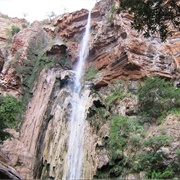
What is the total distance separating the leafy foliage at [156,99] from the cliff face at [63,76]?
3.30 ft

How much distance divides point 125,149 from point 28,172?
579cm

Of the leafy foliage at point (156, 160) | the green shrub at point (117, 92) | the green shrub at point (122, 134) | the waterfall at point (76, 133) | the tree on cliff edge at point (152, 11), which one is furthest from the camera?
the green shrub at point (117, 92)

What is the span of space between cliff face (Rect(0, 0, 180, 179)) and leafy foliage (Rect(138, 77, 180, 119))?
1007mm

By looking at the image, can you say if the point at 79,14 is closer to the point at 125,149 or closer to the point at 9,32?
the point at 9,32

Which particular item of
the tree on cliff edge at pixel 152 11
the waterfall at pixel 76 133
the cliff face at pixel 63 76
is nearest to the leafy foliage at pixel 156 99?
the cliff face at pixel 63 76

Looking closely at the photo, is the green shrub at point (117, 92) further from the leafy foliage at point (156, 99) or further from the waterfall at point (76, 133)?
the leafy foliage at point (156, 99)

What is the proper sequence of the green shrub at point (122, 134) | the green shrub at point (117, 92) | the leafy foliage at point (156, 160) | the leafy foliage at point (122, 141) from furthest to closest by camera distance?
the green shrub at point (117, 92) → the green shrub at point (122, 134) → the leafy foliage at point (122, 141) → the leafy foliage at point (156, 160)

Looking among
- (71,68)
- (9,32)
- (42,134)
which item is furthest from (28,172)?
(9,32)

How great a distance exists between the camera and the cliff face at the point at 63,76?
14.2 metres

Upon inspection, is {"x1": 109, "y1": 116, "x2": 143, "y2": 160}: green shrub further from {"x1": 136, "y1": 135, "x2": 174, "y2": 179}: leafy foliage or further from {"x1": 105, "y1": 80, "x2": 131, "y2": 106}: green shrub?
{"x1": 105, "y1": 80, "x2": 131, "y2": 106}: green shrub

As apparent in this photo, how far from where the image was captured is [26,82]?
68.7 ft

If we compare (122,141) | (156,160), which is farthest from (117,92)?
(156,160)

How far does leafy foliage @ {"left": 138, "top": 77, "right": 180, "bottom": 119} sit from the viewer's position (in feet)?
46.5

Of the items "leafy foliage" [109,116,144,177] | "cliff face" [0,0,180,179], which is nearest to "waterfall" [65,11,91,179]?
"cliff face" [0,0,180,179]
